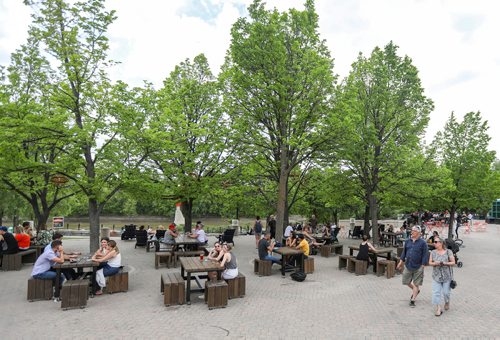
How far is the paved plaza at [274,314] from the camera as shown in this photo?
614cm

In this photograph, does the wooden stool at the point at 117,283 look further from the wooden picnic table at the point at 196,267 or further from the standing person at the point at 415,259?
the standing person at the point at 415,259

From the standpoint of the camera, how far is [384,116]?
1688 centimetres

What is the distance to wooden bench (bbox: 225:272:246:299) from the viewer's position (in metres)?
8.40

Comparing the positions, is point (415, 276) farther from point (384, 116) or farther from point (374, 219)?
point (384, 116)

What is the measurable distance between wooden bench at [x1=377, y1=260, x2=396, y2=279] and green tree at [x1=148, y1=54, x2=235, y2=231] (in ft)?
27.9

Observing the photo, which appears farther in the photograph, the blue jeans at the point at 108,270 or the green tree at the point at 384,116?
the green tree at the point at 384,116

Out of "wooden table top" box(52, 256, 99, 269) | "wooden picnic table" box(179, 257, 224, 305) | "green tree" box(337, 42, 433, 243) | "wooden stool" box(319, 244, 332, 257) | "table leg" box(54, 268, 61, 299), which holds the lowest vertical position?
"wooden stool" box(319, 244, 332, 257)

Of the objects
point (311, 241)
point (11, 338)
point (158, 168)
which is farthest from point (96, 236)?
point (311, 241)

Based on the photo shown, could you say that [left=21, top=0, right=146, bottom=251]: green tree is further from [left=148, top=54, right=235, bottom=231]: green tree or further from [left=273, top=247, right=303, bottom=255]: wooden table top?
[left=273, top=247, right=303, bottom=255]: wooden table top

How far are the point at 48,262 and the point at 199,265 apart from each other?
392 centimetres

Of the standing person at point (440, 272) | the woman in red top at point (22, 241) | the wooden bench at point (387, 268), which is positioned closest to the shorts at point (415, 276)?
the standing person at point (440, 272)

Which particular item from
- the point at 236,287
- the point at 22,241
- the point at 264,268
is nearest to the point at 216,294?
the point at 236,287

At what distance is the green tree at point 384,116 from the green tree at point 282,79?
7.25 feet

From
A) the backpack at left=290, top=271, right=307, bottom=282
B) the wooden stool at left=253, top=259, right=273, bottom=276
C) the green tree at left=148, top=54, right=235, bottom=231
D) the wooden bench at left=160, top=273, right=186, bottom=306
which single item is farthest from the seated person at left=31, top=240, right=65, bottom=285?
the backpack at left=290, top=271, right=307, bottom=282
